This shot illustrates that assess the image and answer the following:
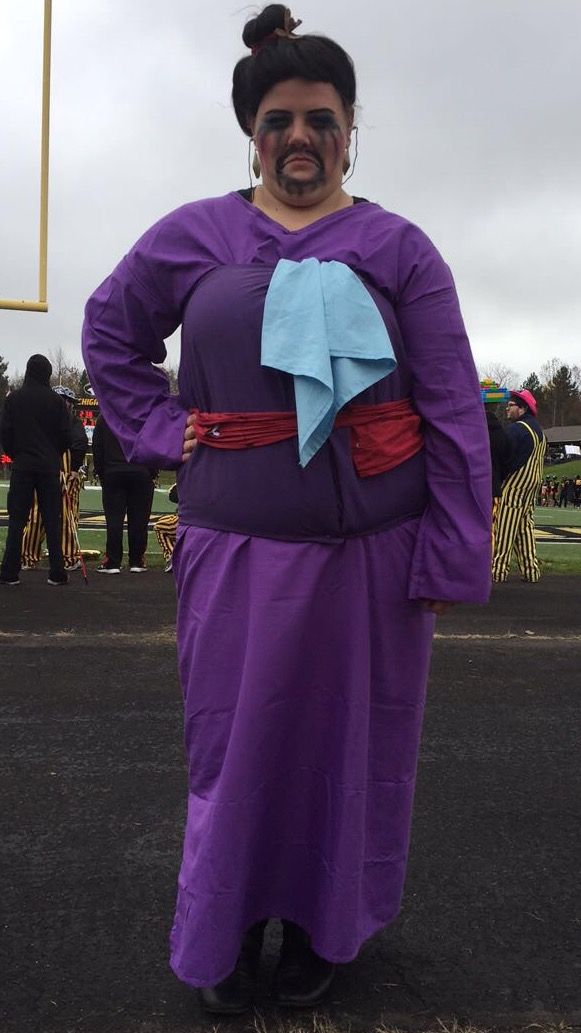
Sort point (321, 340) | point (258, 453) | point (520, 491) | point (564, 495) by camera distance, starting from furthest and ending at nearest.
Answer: point (564, 495) → point (520, 491) → point (258, 453) → point (321, 340)

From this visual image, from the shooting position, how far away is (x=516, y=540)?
8.81 meters

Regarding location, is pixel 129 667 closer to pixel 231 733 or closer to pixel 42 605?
pixel 42 605

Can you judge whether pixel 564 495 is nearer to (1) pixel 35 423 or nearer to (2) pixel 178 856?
(1) pixel 35 423

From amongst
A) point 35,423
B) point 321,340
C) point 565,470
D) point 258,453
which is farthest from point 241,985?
point 565,470

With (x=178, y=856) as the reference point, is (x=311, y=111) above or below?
above

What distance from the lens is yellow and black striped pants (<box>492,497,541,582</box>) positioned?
874 cm

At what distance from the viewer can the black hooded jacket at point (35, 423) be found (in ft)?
24.5

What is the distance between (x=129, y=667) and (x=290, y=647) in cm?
305

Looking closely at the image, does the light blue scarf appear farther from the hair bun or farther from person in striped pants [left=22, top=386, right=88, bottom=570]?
person in striped pants [left=22, top=386, right=88, bottom=570]

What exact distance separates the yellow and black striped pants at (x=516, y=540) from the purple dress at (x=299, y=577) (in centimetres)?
709

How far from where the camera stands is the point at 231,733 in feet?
5.91

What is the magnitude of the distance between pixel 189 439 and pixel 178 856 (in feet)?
4.25

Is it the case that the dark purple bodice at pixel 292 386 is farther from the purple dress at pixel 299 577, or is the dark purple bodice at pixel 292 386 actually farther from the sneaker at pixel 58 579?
the sneaker at pixel 58 579

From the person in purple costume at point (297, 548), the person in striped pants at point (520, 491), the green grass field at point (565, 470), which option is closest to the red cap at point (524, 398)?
the person in striped pants at point (520, 491)
